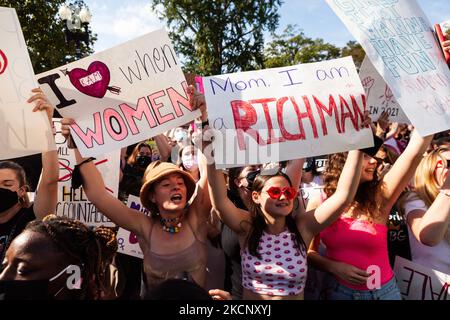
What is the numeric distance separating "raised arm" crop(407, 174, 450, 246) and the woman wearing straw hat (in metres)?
1.22

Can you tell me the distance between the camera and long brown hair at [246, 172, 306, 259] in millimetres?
2107

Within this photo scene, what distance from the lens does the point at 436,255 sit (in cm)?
223

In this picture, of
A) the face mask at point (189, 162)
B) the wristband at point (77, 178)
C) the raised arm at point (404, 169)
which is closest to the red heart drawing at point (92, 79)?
the wristband at point (77, 178)

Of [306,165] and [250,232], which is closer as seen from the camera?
[250,232]

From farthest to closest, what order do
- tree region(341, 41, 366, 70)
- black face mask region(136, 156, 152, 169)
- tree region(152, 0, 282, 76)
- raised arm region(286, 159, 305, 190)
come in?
tree region(341, 41, 366, 70) < tree region(152, 0, 282, 76) < black face mask region(136, 156, 152, 169) < raised arm region(286, 159, 305, 190)

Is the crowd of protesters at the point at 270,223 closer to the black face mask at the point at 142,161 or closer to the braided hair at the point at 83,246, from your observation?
the braided hair at the point at 83,246

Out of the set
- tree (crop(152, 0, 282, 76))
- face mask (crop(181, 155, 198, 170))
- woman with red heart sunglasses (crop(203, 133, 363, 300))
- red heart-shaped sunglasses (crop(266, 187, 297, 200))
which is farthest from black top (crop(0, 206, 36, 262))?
tree (crop(152, 0, 282, 76))

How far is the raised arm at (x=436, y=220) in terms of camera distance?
2.01 m

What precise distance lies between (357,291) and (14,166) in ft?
7.31

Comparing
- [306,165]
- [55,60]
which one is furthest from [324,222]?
[55,60]

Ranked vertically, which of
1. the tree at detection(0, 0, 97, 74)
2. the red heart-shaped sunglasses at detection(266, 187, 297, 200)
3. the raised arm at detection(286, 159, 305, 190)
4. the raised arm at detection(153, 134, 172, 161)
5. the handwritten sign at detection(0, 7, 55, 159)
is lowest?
the red heart-shaped sunglasses at detection(266, 187, 297, 200)

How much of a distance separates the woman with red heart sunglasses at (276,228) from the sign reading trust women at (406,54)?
1.33ft

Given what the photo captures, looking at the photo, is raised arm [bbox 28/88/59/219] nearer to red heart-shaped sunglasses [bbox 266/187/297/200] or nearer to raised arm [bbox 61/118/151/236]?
raised arm [bbox 61/118/151/236]

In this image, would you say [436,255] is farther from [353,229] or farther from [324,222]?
[324,222]
